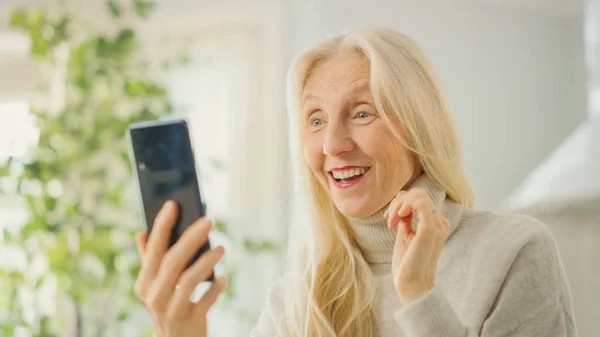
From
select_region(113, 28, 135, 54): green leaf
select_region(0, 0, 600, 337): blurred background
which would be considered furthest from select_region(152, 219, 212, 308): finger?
select_region(113, 28, 135, 54): green leaf

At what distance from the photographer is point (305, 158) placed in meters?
1.21

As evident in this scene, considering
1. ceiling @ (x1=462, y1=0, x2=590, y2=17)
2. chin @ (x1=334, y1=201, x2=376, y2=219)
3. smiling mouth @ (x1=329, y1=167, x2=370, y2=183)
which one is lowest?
chin @ (x1=334, y1=201, x2=376, y2=219)

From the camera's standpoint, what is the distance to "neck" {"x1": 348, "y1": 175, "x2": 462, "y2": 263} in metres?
1.14

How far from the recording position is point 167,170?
1108 mm

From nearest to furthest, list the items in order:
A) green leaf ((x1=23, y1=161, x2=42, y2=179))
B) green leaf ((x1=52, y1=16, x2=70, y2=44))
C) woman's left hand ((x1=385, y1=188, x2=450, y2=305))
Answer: woman's left hand ((x1=385, y1=188, x2=450, y2=305)) < green leaf ((x1=23, y1=161, x2=42, y2=179)) < green leaf ((x1=52, y1=16, x2=70, y2=44))

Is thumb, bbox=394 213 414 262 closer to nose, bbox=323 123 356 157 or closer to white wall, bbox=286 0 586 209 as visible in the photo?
nose, bbox=323 123 356 157

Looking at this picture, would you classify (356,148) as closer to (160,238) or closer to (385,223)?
(385,223)

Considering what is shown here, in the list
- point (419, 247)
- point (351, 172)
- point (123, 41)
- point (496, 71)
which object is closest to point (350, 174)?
point (351, 172)

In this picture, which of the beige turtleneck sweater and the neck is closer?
the beige turtleneck sweater

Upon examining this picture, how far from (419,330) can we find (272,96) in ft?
6.32

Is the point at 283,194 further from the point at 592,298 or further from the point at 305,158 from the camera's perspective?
the point at 305,158

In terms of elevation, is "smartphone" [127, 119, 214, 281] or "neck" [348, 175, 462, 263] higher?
"smartphone" [127, 119, 214, 281]

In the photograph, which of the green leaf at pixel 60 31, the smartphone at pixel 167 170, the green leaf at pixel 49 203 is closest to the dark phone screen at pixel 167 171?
the smartphone at pixel 167 170

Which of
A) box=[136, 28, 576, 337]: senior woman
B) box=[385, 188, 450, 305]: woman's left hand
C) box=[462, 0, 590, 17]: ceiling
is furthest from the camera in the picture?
box=[462, 0, 590, 17]: ceiling
